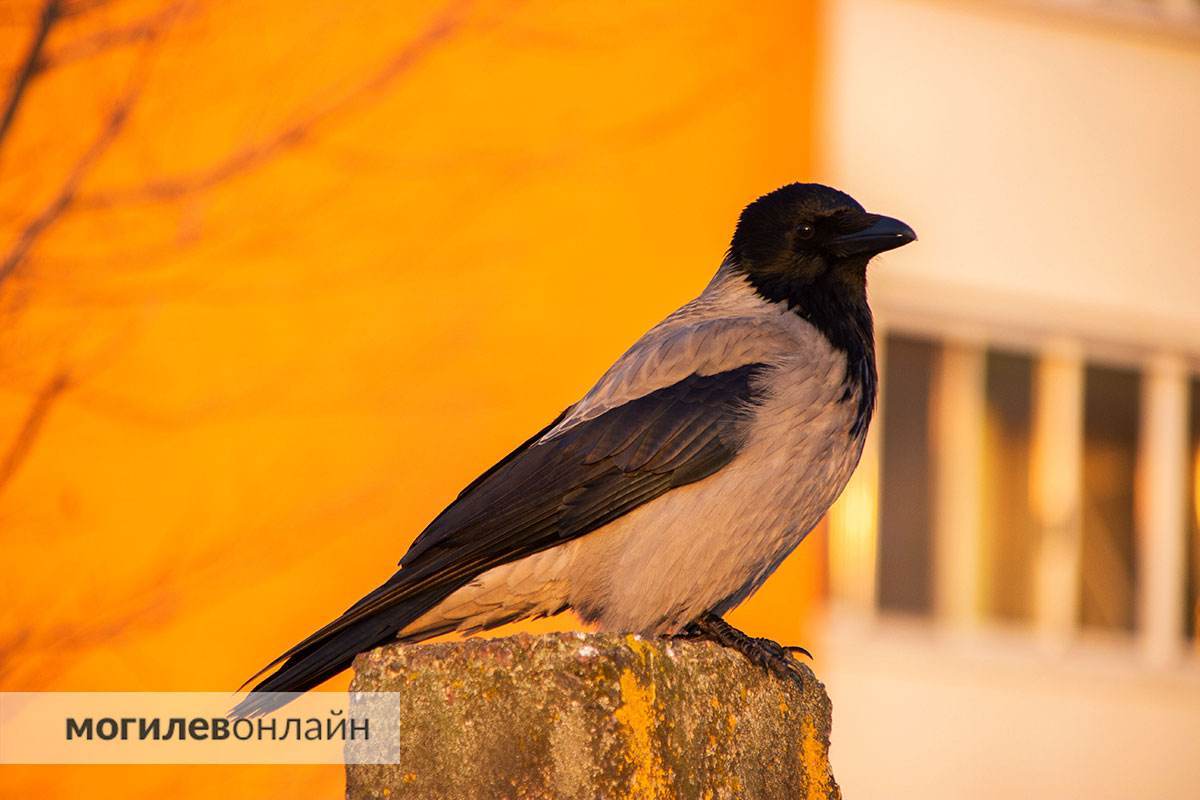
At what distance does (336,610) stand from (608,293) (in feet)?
6.45

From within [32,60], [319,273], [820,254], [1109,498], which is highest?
[32,60]

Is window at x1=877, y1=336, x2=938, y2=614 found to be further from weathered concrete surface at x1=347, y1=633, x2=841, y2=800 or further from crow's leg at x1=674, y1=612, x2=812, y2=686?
weathered concrete surface at x1=347, y1=633, x2=841, y2=800

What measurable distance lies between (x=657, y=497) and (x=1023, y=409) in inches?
224

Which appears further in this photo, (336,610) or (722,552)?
(336,610)

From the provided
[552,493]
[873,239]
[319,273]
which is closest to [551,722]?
[552,493]

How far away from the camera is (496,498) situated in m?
4.32

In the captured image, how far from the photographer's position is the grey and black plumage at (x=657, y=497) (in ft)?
14.0

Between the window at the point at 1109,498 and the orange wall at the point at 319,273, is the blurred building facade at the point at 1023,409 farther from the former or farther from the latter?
the orange wall at the point at 319,273

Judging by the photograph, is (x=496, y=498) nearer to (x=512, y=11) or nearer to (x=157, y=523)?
(x=157, y=523)

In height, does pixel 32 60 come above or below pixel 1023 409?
above

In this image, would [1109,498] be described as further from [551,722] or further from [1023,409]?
[551,722]

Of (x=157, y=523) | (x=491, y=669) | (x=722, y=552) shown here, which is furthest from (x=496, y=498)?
(x=157, y=523)

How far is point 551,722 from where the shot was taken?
294 cm

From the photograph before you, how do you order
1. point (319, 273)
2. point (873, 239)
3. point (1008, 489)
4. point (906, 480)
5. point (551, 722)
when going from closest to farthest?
point (551, 722) → point (873, 239) → point (319, 273) → point (906, 480) → point (1008, 489)
